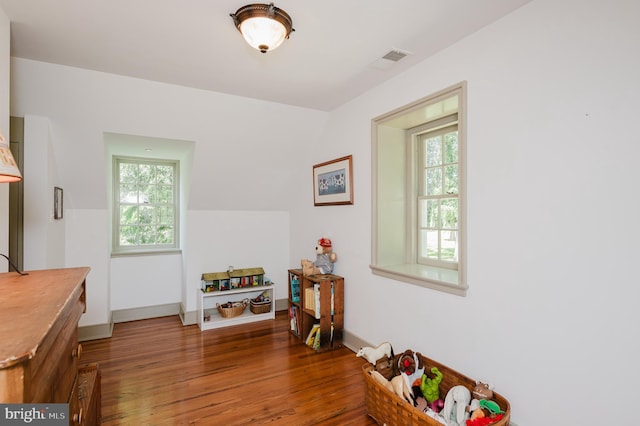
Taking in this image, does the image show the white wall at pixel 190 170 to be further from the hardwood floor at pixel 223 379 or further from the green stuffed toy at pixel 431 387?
the green stuffed toy at pixel 431 387

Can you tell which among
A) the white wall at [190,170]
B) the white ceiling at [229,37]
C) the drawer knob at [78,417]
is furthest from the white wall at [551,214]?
the drawer knob at [78,417]

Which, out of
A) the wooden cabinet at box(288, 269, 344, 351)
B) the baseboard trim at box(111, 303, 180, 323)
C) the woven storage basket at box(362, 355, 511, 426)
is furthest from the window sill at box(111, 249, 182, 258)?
the woven storage basket at box(362, 355, 511, 426)

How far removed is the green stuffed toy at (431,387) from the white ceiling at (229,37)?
2.17 m

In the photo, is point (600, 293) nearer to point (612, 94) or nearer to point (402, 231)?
point (612, 94)

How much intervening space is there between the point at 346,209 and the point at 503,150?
164 centimetres

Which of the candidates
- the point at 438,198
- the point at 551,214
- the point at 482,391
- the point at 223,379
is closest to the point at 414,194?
the point at 438,198

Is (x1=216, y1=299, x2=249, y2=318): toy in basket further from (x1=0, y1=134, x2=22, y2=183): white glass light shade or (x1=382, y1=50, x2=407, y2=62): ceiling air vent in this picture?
(x1=382, y1=50, x2=407, y2=62): ceiling air vent

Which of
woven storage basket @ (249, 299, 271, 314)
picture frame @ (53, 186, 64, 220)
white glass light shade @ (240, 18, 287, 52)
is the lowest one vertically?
woven storage basket @ (249, 299, 271, 314)

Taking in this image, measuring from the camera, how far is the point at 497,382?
1899 mm

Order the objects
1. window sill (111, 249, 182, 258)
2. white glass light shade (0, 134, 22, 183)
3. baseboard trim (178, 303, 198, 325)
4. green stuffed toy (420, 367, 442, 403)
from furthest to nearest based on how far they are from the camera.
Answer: window sill (111, 249, 182, 258)
baseboard trim (178, 303, 198, 325)
green stuffed toy (420, 367, 442, 403)
white glass light shade (0, 134, 22, 183)

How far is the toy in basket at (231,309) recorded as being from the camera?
383 cm

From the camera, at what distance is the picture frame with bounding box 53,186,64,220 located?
2.94 metres

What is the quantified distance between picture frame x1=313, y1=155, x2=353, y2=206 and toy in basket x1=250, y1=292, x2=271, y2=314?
1.37 m

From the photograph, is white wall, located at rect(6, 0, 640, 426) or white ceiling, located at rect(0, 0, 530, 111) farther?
white ceiling, located at rect(0, 0, 530, 111)
